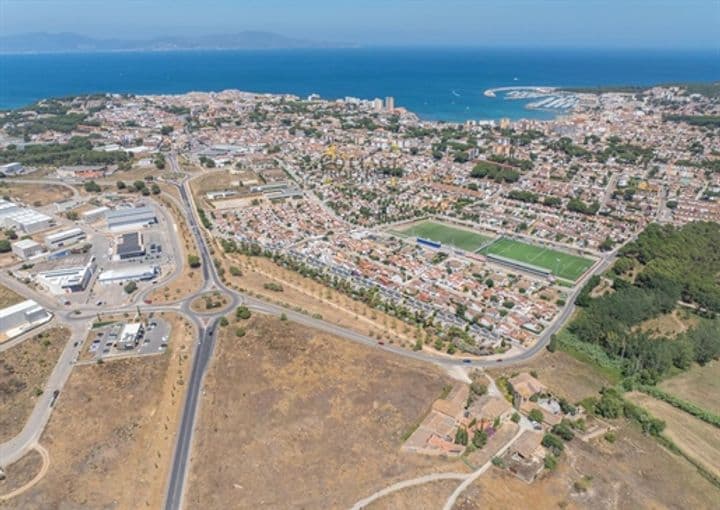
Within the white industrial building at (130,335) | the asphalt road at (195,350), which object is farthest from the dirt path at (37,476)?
the white industrial building at (130,335)

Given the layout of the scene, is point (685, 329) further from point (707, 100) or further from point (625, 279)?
point (707, 100)

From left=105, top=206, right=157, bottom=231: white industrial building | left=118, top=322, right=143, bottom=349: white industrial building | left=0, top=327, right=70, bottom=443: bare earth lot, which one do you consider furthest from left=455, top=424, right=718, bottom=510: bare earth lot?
left=105, top=206, right=157, bottom=231: white industrial building

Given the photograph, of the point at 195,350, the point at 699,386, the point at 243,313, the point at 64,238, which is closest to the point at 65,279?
the point at 64,238

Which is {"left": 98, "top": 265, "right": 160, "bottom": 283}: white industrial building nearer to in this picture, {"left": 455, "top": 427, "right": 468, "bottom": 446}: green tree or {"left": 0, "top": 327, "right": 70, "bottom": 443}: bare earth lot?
{"left": 0, "top": 327, "right": 70, "bottom": 443}: bare earth lot

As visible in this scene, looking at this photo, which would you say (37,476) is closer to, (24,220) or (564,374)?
(564,374)

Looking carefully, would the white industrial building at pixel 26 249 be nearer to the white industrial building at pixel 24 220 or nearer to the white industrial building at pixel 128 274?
the white industrial building at pixel 24 220
